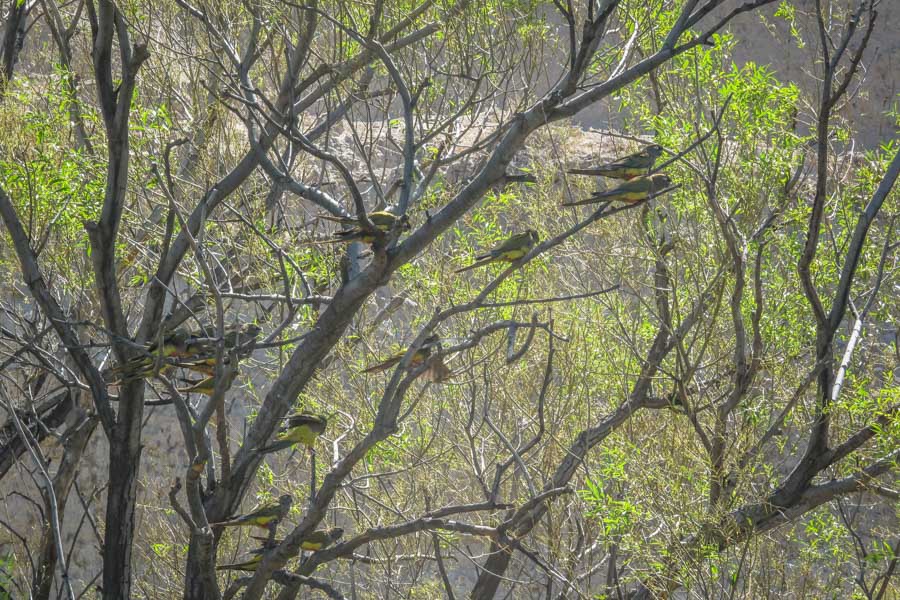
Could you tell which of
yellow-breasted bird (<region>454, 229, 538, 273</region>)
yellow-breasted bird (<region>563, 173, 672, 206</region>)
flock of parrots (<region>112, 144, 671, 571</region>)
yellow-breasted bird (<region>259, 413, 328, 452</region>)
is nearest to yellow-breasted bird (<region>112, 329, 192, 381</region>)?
flock of parrots (<region>112, 144, 671, 571</region>)

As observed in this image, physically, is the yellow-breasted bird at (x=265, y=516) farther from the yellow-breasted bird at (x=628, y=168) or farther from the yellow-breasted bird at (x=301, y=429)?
the yellow-breasted bird at (x=628, y=168)

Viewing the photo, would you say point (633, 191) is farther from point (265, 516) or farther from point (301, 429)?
point (265, 516)

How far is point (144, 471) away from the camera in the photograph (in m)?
10.9

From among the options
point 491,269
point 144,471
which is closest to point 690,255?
point 491,269

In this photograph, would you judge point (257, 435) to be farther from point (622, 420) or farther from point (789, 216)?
point (789, 216)

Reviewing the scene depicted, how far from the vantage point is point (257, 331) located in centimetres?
450

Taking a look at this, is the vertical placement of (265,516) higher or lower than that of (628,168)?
lower

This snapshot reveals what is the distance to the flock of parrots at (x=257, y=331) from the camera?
3791 mm

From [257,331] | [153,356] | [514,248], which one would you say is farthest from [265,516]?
[514,248]

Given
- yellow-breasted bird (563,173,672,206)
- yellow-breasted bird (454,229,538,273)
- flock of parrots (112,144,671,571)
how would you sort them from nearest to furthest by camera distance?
1. flock of parrots (112,144,671,571)
2. yellow-breasted bird (563,173,672,206)
3. yellow-breasted bird (454,229,538,273)

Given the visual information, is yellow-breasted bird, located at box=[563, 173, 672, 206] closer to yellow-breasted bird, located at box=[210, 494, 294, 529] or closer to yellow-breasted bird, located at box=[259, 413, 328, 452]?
yellow-breasted bird, located at box=[259, 413, 328, 452]

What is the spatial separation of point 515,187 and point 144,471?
5.98 metres

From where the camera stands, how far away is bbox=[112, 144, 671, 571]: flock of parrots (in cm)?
379

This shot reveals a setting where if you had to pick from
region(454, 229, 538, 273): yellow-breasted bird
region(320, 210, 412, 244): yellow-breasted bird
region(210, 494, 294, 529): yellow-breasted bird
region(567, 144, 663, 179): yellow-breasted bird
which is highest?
region(567, 144, 663, 179): yellow-breasted bird
